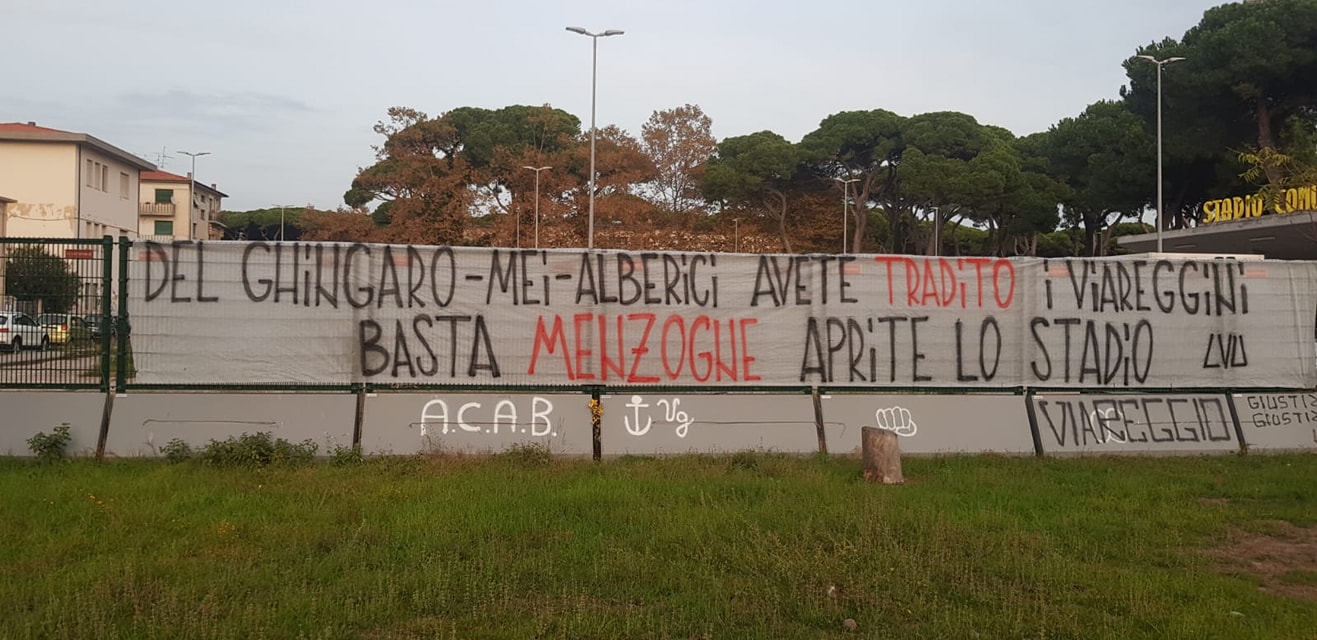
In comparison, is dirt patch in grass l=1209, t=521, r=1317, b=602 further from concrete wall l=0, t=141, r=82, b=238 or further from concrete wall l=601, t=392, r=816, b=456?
concrete wall l=0, t=141, r=82, b=238

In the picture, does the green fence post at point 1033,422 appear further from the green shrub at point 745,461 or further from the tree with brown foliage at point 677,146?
the tree with brown foliage at point 677,146

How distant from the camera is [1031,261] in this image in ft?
31.8

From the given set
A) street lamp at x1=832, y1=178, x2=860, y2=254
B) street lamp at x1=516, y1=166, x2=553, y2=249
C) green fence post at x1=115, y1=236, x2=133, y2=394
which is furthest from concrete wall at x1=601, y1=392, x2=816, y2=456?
street lamp at x1=832, y1=178, x2=860, y2=254

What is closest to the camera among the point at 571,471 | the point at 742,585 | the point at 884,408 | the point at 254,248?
the point at 742,585

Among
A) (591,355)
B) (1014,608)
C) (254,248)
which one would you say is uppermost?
(254,248)

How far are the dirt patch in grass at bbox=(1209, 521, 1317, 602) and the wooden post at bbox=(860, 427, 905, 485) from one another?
2.41m

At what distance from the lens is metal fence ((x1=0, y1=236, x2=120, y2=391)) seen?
8.32 meters

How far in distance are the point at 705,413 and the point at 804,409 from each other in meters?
1.00

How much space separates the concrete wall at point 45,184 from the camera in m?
46.8

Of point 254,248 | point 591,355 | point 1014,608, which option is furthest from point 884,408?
point 254,248

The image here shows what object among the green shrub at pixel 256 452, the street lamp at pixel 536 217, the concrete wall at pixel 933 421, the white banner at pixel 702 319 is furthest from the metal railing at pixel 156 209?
the concrete wall at pixel 933 421

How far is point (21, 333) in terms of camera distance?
8336 mm

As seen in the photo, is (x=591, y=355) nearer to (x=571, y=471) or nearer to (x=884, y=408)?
(x=571, y=471)

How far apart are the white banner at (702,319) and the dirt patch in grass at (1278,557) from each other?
129 inches
